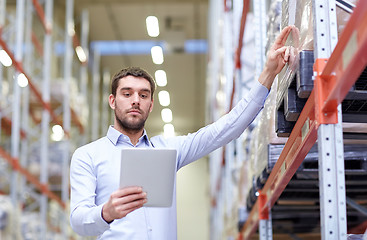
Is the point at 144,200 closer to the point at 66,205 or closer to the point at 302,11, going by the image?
the point at 302,11

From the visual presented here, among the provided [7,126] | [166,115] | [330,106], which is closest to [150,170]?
[330,106]

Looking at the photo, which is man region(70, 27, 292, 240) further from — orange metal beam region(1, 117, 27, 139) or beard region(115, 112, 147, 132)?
orange metal beam region(1, 117, 27, 139)

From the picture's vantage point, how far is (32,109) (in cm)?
1677

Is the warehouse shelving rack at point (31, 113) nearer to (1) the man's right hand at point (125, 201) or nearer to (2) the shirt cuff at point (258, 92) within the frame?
(2) the shirt cuff at point (258, 92)

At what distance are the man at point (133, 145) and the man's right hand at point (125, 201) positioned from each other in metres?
0.31

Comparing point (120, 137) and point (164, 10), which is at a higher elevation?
point (164, 10)

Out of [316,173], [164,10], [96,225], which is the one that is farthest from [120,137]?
[164,10]

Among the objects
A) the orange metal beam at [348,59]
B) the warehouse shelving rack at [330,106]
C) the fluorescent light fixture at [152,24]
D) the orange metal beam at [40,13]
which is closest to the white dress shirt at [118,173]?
the warehouse shelving rack at [330,106]

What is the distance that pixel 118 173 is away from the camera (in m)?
3.75

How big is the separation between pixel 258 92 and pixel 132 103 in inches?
28.6

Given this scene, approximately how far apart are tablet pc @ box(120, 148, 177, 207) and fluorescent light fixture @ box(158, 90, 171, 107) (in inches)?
829

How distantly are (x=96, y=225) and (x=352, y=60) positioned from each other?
155cm

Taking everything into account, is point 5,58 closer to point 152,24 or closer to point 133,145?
point 152,24

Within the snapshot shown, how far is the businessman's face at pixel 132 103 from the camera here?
12.3ft
